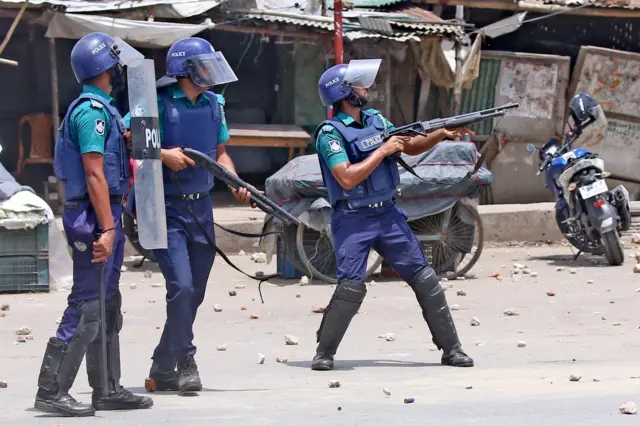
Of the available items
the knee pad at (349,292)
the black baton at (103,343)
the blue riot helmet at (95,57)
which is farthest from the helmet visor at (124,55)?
the knee pad at (349,292)

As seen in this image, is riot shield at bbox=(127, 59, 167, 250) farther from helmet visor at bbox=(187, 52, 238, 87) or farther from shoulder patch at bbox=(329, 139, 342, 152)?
shoulder patch at bbox=(329, 139, 342, 152)

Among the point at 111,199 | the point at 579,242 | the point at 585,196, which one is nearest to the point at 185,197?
the point at 111,199

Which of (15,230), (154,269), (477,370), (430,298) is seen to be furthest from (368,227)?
(154,269)

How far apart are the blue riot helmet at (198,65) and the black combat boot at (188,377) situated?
55.8 inches

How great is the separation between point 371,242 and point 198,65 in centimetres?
159

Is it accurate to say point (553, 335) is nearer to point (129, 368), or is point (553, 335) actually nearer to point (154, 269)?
point (129, 368)

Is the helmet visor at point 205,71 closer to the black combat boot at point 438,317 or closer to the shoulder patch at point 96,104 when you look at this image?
the shoulder patch at point 96,104

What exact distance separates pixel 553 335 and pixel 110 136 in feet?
12.9

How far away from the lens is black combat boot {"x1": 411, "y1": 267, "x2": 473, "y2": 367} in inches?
291

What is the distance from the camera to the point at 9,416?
5.88 m

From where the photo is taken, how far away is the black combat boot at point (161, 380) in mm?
6641

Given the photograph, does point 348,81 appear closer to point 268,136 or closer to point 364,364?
point 364,364

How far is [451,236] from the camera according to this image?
11.6m

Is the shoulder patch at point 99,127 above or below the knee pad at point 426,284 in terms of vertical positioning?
above
